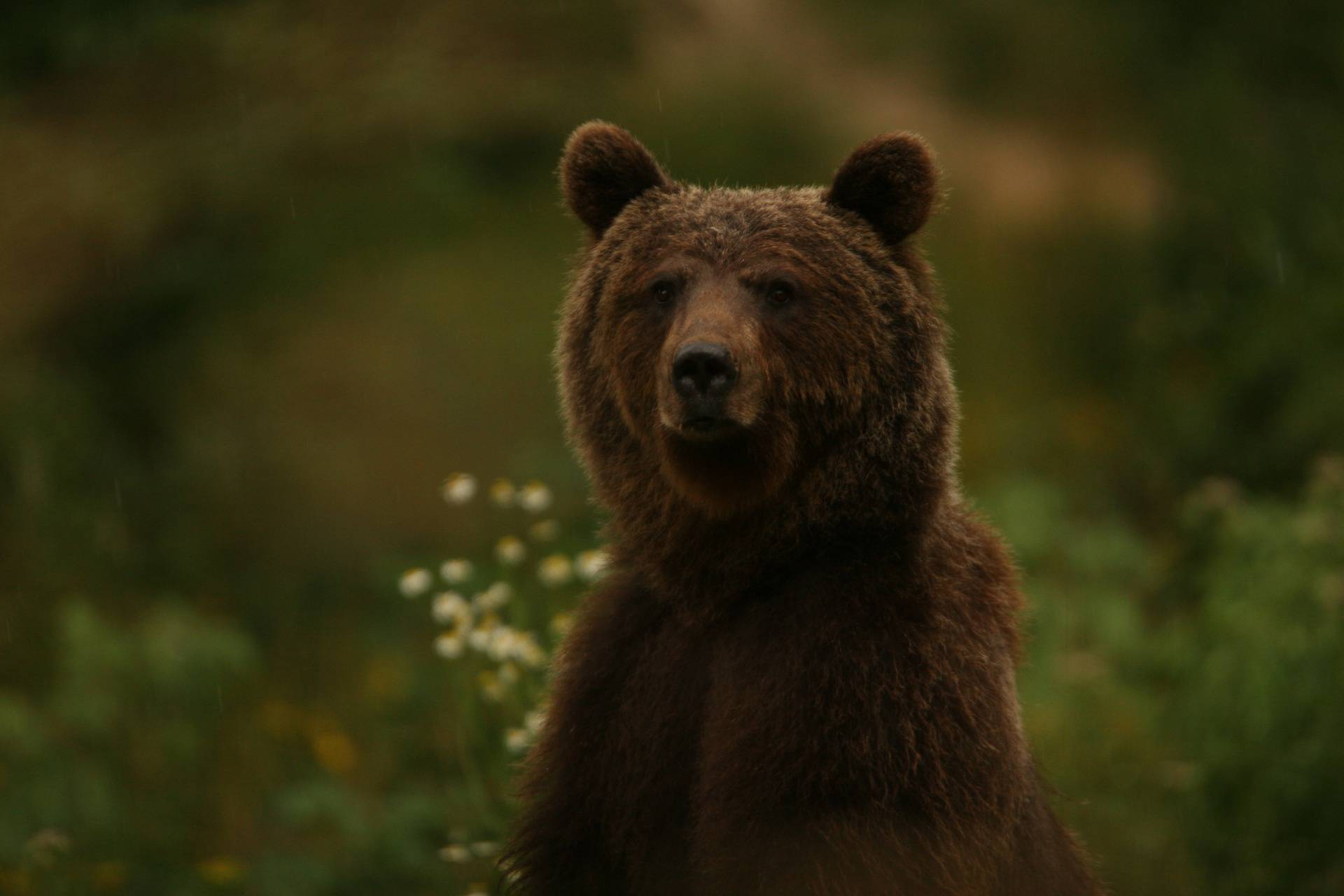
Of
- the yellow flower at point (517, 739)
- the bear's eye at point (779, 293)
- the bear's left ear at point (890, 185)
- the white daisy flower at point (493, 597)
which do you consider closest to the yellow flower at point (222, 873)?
the yellow flower at point (517, 739)

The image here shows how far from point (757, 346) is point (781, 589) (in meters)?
0.59

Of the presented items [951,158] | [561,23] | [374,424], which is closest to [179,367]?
[374,424]

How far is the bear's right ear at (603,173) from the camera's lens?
3.99 metres

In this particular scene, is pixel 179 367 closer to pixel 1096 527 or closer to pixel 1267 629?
pixel 1096 527

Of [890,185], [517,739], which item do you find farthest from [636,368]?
[517,739]

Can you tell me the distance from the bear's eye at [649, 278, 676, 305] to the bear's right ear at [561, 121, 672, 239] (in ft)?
1.49

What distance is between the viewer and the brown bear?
3.20 meters

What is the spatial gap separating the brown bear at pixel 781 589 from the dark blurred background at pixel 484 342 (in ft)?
7.14

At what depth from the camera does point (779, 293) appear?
369 cm

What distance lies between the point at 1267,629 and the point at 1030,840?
2831mm

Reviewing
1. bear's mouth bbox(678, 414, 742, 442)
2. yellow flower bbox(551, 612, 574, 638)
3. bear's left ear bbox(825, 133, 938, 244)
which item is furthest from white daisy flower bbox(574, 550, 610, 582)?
bear's left ear bbox(825, 133, 938, 244)

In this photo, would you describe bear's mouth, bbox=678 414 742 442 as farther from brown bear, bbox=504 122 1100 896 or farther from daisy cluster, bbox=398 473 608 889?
daisy cluster, bbox=398 473 608 889

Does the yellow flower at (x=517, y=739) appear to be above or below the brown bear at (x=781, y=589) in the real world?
below

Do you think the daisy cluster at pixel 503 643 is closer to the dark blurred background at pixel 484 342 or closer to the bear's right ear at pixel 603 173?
the dark blurred background at pixel 484 342
